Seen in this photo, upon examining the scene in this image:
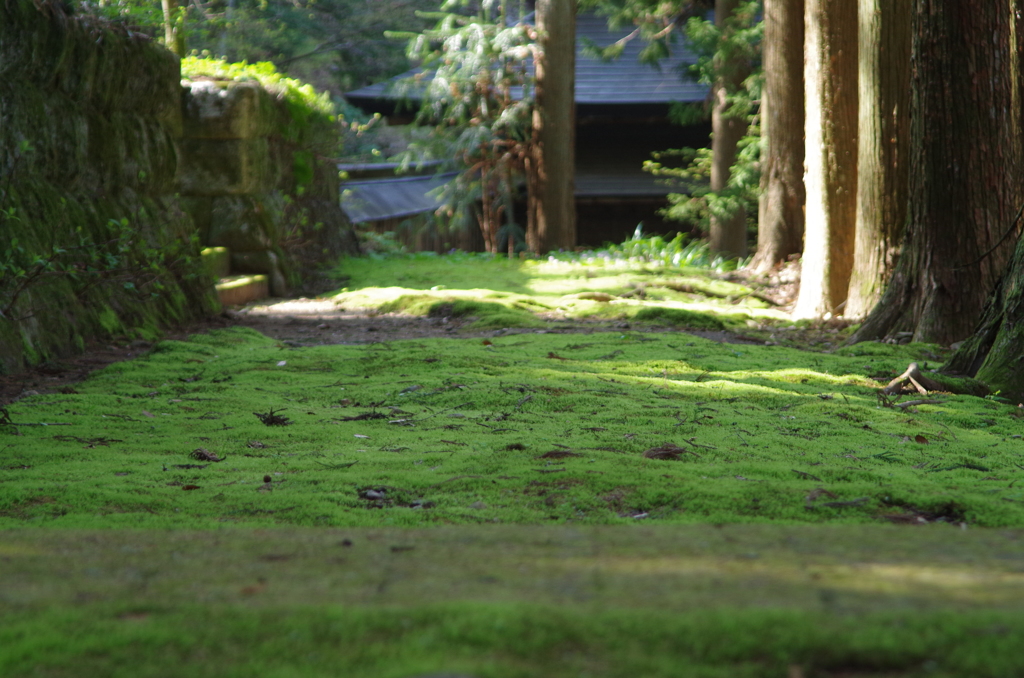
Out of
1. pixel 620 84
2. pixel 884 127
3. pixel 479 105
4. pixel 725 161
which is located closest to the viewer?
pixel 884 127

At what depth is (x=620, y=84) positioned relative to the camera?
18641mm

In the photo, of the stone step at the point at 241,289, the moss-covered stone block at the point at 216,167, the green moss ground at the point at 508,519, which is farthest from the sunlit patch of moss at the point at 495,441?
the moss-covered stone block at the point at 216,167

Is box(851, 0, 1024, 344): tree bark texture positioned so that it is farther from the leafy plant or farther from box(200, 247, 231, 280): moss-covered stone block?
the leafy plant

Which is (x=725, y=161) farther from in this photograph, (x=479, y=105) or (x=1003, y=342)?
(x=1003, y=342)

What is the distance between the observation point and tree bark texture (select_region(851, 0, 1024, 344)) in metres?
5.54

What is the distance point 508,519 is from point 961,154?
4493 millimetres

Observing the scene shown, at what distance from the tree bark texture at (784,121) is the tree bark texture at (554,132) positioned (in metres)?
5.16

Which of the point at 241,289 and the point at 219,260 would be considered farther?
the point at 219,260

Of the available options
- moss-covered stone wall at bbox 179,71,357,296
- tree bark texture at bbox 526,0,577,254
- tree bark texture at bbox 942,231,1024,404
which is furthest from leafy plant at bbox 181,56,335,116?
tree bark texture at bbox 942,231,1024,404

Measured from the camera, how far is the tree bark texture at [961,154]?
18.2ft

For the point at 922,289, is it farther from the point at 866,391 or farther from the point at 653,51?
the point at 653,51

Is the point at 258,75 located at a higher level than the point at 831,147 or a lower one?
higher

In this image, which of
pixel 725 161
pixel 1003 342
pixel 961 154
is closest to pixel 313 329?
pixel 961 154

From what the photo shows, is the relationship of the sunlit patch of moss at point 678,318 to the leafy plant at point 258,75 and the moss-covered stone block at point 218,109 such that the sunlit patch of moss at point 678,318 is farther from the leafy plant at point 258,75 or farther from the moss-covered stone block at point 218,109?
the leafy plant at point 258,75
